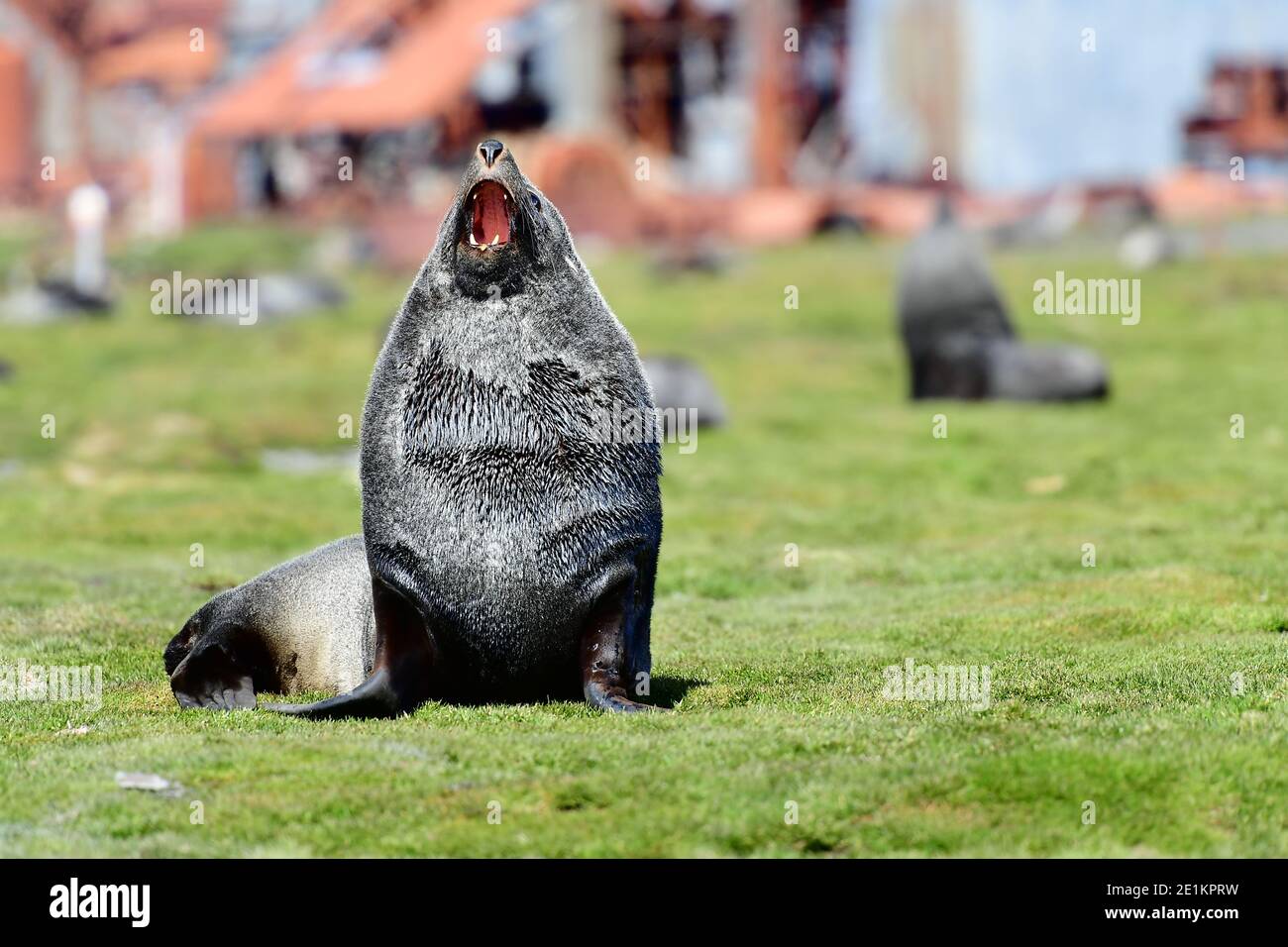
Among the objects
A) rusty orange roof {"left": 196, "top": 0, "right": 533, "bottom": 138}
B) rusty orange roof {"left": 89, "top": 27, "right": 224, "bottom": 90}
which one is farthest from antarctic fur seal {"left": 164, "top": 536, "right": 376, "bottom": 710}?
rusty orange roof {"left": 89, "top": 27, "right": 224, "bottom": 90}

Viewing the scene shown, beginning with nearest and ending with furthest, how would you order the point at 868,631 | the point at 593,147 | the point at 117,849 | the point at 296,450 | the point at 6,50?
the point at 117,849 < the point at 868,631 < the point at 296,450 < the point at 593,147 < the point at 6,50

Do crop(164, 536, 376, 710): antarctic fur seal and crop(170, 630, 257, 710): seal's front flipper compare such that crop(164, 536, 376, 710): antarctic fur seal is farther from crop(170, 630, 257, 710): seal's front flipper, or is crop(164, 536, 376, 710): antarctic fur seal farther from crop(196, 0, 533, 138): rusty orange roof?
crop(196, 0, 533, 138): rusty orange roof

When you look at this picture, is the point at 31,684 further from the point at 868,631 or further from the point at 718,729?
the point at 868,631

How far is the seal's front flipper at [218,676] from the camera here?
998cm

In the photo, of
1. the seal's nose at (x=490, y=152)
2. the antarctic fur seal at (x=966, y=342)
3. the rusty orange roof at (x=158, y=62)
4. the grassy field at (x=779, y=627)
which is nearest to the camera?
the grassy field at (x=779, y=627)

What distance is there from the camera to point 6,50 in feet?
259

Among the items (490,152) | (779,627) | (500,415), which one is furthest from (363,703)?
(779,627)

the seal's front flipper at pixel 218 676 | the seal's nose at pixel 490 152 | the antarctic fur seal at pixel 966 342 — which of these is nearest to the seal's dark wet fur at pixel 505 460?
the seal's nose at pixel 490 152

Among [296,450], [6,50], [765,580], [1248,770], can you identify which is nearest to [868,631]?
[765,580]

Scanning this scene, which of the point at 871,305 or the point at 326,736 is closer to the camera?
the point at 326,736

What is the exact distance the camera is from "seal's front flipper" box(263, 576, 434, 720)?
9.24m

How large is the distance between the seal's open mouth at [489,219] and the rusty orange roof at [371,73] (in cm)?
4659

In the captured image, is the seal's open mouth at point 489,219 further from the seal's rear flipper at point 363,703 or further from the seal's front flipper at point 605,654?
the seal's rear flipper at point 363,703

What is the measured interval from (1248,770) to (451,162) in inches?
2014
